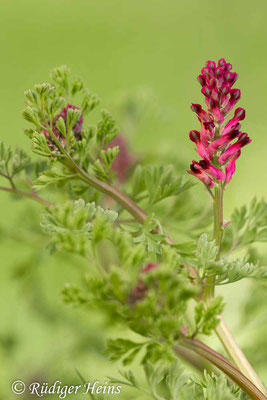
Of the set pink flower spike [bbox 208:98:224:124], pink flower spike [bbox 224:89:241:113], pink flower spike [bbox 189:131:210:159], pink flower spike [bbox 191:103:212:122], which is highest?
pink flower spike [bbox 224:89:241:113]

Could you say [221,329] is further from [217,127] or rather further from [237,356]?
[217,127]

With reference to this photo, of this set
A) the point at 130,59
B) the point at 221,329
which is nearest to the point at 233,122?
the point at 221,329

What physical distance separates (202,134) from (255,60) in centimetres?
104

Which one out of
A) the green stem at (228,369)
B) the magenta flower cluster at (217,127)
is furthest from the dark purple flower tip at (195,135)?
the green stem at (228,369)

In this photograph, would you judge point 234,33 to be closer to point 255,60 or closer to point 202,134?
point 255,60

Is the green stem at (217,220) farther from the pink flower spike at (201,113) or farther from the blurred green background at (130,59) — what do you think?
the blurred green background at (130,59)

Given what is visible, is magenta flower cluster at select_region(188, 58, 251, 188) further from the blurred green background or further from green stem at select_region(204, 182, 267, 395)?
the blurred green background

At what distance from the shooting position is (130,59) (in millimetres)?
1399

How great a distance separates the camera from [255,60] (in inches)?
48.4

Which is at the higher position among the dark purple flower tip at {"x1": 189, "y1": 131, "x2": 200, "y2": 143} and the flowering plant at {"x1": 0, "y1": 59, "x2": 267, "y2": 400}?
the dark purple flower tip at {"x1": 189, "y1": 131, "x2": 200, "y2": 143}

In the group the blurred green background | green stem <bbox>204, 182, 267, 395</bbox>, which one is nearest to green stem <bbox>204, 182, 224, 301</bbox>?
green stem <bbox>204, 182, 267, 395</bbox>

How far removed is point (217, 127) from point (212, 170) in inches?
0.9

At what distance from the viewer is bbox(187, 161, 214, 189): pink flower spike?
0.27 meters

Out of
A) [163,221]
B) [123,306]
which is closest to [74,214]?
[123,306]
